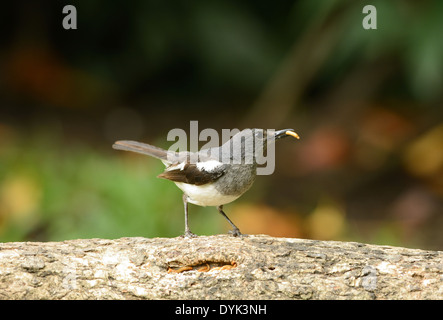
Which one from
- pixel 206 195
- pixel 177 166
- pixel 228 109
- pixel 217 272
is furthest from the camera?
pixel 228 109

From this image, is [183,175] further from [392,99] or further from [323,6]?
[392,99]

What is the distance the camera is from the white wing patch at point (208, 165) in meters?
4.31

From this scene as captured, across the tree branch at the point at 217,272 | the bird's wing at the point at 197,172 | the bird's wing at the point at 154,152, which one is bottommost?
the tree branch at the point at 217,272

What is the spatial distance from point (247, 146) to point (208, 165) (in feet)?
1.03

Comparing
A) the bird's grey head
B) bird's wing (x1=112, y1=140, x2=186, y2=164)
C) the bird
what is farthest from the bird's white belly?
bird's wing (x1=112, y1=140, x2=186, y2=164)

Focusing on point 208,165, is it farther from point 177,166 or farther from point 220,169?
point 177,166

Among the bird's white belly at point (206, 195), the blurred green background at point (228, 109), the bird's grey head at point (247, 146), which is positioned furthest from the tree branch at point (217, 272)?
the blurred green background at point (228, 109)

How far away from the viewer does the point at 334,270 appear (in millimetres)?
3615

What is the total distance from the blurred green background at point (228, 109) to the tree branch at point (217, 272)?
1.39m

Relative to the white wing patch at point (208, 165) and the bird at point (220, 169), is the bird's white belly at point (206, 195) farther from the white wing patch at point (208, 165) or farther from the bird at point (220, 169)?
the white wing patch at point (208, 165)

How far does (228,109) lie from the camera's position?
834 cm

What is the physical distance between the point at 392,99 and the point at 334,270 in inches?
179

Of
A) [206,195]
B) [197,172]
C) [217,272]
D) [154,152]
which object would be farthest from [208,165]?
[217,272]

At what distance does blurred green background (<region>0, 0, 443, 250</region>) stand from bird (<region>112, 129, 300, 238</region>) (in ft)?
2.92
